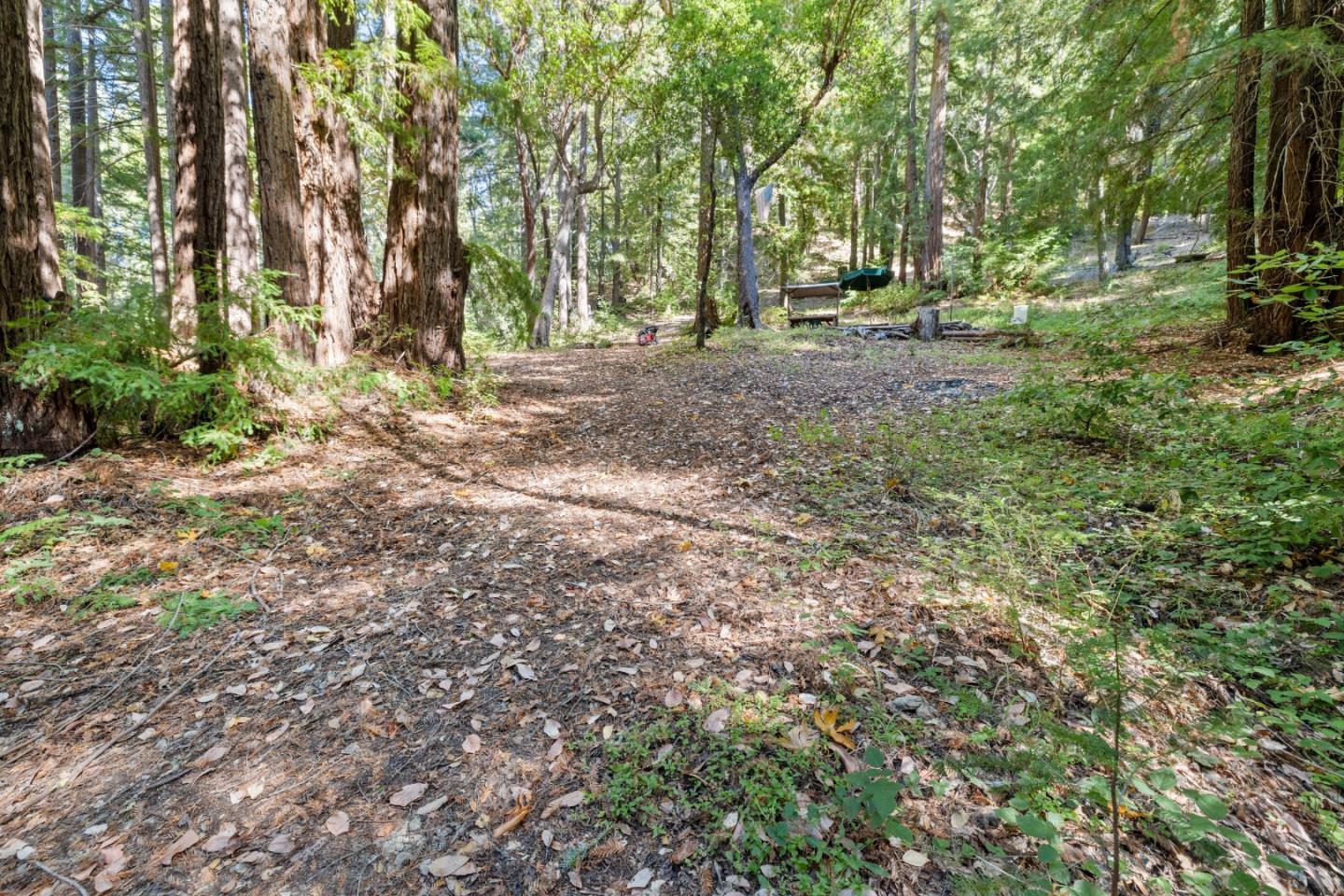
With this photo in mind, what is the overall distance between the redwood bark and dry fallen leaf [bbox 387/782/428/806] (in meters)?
8.31

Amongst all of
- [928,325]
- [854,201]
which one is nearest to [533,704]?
[928,325]

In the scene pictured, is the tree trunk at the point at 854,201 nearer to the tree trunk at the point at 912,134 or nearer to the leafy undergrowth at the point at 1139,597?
the tree trunk at the point at 912,134

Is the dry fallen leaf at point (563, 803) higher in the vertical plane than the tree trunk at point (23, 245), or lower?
lower

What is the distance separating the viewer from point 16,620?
2949 millimetres

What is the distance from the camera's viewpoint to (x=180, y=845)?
186 cm

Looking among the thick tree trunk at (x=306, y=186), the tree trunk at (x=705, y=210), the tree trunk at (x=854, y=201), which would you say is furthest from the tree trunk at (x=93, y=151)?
the tree trunk at (x=854, y=201)

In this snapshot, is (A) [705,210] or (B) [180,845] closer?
(B) [180,845]

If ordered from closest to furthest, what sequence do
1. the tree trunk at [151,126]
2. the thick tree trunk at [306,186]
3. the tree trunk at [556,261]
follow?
1. the thick tree trunk at [306,186]
2. the tree trunk at [151,126]
3. the tree trunk at [556,261]

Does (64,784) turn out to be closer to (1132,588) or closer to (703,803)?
(703,803)

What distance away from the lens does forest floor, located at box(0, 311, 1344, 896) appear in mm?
1762

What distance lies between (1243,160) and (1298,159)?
84cm

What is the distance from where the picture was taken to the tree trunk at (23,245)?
4.07 meters

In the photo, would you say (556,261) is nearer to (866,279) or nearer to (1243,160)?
(866,279)

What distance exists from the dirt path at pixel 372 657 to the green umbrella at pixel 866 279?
716 inches
